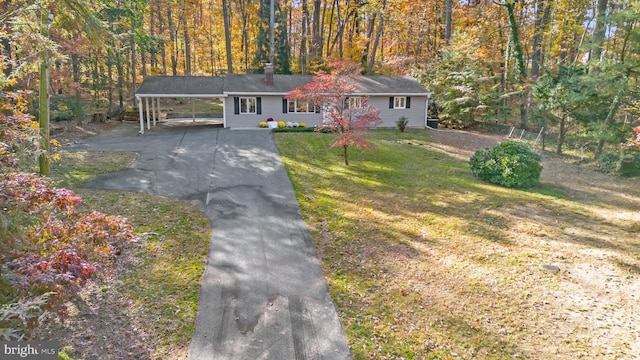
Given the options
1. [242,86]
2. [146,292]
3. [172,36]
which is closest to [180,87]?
[242,86]

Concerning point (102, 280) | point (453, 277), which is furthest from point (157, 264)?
point (453, 277)

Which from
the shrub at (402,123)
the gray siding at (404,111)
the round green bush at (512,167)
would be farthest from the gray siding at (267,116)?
the round green bush at (512,167)

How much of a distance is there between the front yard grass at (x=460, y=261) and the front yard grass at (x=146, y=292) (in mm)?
2668

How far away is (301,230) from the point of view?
988cm

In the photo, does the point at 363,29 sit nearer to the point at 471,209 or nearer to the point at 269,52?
the point at 269,52

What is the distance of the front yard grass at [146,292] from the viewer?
5.61 metres

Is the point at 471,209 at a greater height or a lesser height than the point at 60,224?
lesser

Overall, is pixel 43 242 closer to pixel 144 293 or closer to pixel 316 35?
pixel 144 293

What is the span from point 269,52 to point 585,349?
29623 millimetres

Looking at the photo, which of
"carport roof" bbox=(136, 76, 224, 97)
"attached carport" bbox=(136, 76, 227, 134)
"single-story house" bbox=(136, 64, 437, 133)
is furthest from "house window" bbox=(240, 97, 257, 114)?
"carport roof" bbox=(136, 76, 224, 97)

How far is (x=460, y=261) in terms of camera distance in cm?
859

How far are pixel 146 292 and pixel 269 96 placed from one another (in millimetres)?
18693

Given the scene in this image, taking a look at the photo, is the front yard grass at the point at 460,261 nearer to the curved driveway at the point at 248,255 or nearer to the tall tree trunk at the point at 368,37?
the curved driveway at the point at 248,255

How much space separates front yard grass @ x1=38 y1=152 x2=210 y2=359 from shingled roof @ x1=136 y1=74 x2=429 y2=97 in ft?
43.5
